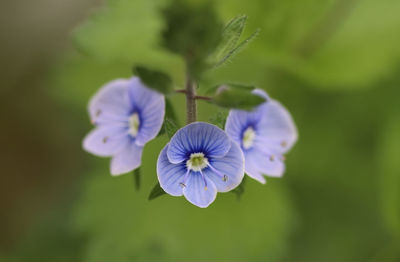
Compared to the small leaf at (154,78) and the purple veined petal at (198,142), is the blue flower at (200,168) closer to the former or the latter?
the purple veined petal at (198,142)

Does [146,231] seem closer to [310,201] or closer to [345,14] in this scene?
[310,201]

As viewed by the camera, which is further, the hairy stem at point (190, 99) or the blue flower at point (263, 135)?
the blue flower at point (263, 135)

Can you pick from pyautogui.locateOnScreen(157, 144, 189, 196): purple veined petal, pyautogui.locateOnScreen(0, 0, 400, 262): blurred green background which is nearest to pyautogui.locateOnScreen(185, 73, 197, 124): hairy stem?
pyautogui.locateOnScreen(157, 144, 189, 196): purple veined petal

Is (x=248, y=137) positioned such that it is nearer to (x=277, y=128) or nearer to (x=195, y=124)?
(x=277, y=128)

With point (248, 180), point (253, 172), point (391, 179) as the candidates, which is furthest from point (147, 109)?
point (391, 179)

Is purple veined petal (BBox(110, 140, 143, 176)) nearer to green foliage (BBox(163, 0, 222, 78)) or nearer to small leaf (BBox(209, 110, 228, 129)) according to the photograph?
small leaf (BBox(209, 110, 228, 129))

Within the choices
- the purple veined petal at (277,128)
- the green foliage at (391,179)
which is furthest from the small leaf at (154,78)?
the green foliage at (391,179)
